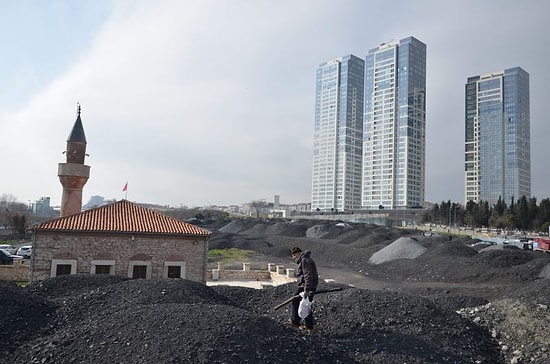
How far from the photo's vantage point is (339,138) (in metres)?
108

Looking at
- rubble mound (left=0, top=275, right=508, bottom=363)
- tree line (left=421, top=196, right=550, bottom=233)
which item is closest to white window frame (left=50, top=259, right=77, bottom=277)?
rubble mound (left=0, top=275, right=508, bottom=363)

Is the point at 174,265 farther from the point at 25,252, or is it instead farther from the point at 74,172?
the point at 25,252

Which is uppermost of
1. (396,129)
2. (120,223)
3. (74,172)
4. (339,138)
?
(396,129)

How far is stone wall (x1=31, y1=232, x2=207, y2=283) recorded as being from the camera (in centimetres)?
1847

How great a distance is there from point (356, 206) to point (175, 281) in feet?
312

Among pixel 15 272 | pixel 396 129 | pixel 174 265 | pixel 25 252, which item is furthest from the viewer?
pixel 396 129

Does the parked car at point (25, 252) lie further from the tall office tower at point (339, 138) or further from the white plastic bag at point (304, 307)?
the tall office tower at point (339, 138)

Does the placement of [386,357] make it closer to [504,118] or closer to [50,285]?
[50,285]

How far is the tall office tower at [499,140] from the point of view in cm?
10069

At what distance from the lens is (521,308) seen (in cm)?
1210

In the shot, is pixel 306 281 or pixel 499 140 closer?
pixel 306 281

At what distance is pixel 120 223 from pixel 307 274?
13.3 m

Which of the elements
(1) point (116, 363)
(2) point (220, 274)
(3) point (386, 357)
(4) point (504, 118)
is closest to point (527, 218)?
(4) point (504, 118)

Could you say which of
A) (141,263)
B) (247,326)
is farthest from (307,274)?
(141,263)
